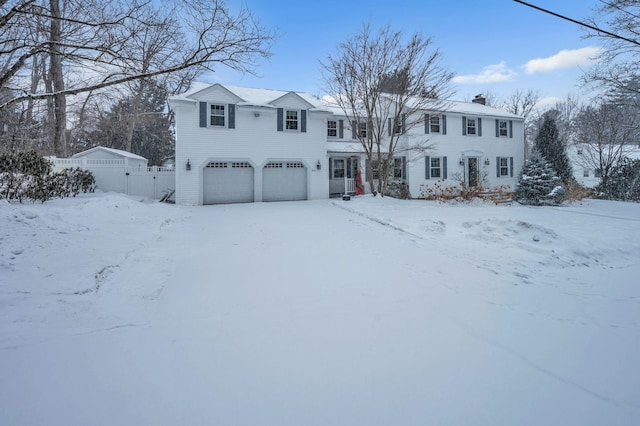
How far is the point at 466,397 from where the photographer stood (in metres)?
2.16

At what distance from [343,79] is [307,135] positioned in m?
3.25

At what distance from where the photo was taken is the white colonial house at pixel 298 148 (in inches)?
569

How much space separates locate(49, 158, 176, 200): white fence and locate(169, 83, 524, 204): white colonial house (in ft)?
8.71

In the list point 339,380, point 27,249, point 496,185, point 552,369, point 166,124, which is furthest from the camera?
point 166,124

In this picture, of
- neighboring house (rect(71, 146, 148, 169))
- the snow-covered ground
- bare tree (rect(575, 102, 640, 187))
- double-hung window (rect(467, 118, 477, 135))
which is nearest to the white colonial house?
double-hung window (rect(467, 118, 477, 135))

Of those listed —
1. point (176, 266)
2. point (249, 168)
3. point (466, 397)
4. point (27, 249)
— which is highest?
point (249, 168)

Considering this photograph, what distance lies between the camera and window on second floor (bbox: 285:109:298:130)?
16094 mm

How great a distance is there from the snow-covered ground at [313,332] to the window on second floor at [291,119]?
1102 cm

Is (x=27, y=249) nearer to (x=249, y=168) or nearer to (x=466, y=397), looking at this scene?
(x=466, y=397)

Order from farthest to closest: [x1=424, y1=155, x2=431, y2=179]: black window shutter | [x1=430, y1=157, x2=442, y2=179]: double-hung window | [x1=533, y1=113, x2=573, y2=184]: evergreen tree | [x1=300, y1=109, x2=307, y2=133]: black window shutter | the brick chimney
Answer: the brick chimney → [x1=430, y1=157, x2=442, y2=179]: double-hung window → [x1=424, y1=155, x2=431, y2=179]: black window shutter → [x1=533, y1=113, x2=573, y2=184]: evergreen tree → [x1=300, y1=109, x2=307, y2=133]: black window shutter

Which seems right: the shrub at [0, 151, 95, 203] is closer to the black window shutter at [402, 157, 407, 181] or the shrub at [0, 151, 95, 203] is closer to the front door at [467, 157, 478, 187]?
the black window shutter at [402, 157, 407, 181]

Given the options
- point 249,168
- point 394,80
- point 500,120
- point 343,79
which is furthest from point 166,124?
point 500,120

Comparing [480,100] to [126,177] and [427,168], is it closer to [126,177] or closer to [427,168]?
[427,168]

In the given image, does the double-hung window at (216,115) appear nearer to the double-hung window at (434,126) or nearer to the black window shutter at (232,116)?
the black window shutter at (232,116)
